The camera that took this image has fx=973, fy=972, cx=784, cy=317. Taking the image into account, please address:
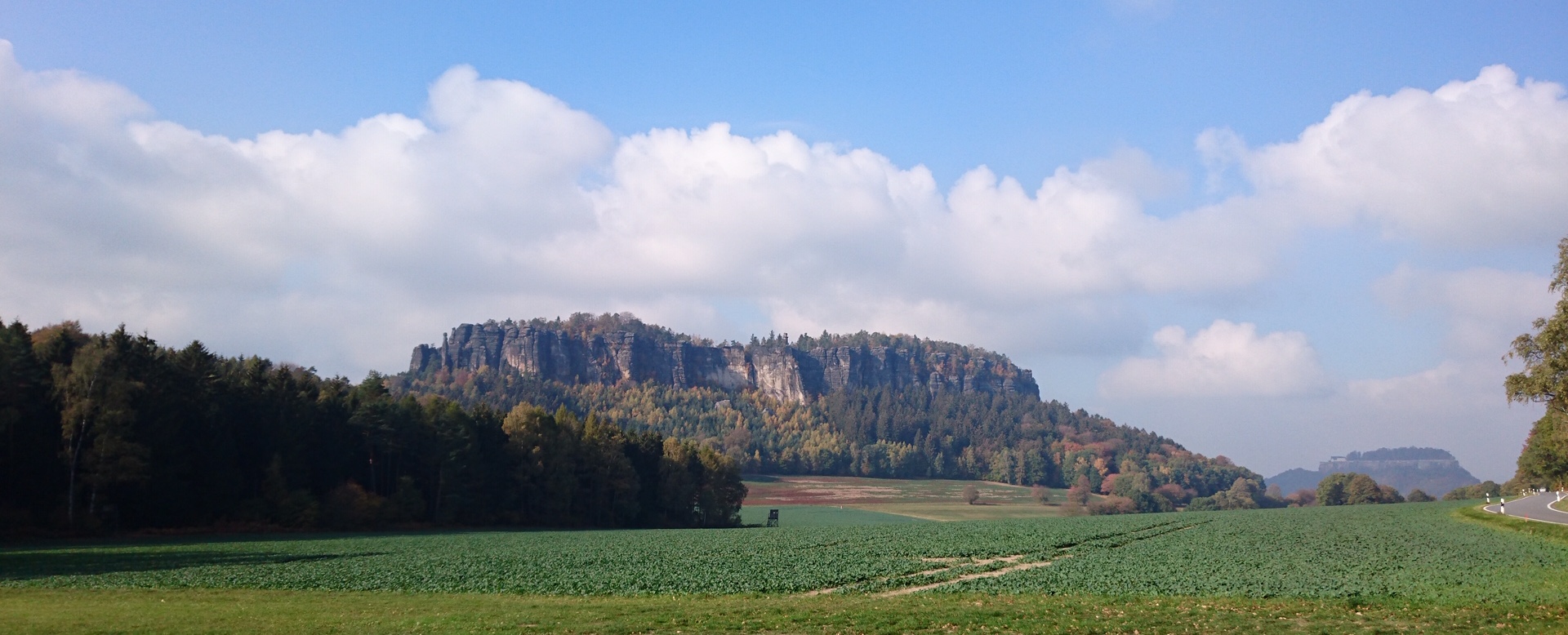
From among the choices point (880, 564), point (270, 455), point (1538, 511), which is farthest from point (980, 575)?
point (270, 455)

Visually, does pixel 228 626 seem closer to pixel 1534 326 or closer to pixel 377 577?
pixel 377 577

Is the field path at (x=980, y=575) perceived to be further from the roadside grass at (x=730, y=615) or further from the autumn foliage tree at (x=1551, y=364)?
the autumn foliage tree at (x=1551, y=364)

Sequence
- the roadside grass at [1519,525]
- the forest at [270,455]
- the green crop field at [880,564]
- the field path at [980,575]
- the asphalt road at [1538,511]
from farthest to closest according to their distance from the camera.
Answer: the forest at [270,455] → the asphalt road at [1538,511] → the roadside grass at [1519,525] → the green crop field at [880,564] → the field path at [980,575]

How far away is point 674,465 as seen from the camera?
117750 millimetres

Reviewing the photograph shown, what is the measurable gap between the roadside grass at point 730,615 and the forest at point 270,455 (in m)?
36.0

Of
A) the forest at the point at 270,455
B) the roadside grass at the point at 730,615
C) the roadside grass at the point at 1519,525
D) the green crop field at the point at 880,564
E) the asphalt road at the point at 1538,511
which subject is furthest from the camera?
the forest at the point at 270,455

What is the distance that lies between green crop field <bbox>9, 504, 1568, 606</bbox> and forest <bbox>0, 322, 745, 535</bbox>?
28.6 feet

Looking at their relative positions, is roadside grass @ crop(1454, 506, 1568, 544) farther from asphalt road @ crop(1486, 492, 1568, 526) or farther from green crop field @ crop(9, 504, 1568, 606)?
green crop field @ crop(9, 504, 1568, 606)

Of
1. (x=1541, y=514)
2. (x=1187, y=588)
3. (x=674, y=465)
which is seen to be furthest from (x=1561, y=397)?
(x=674, y=465)

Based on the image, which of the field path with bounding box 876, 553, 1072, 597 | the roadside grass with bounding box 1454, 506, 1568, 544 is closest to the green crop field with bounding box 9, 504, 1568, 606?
the field path with bounding box 876, 553, 1072, 597

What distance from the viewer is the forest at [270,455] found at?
199 feet

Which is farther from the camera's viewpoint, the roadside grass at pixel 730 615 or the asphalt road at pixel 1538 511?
the asphalt road at pixel 1538 511

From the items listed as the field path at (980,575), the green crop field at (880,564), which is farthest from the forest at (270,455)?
the field path at (980,575)

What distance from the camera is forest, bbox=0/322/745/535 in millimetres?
60594
